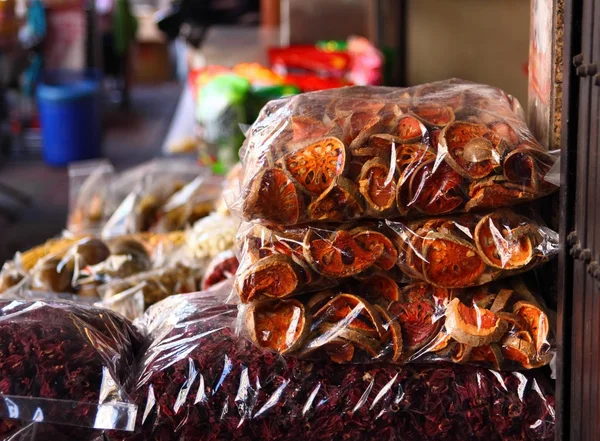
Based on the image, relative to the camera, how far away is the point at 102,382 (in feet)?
3.84

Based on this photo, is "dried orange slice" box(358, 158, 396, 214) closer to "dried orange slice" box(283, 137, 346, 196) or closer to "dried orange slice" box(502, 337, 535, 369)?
"dried orange slice" box(283, 137, 346, 196)

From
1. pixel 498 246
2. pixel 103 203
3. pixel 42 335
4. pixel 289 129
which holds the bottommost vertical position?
pixel 103 203

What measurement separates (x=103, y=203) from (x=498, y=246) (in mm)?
1726

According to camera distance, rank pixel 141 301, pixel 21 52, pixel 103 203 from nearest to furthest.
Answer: pixel 141 301
pixel 103 203
pixel 21 52

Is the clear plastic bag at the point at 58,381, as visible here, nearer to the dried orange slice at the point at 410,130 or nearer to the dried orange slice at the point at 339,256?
the dried orange slice at the point at 339,256

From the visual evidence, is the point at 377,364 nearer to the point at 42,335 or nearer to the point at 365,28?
the point at 42,335

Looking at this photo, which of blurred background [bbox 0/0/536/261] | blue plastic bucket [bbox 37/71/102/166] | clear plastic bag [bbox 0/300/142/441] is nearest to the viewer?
clear plastic bag [bbox 0/300/142/441]

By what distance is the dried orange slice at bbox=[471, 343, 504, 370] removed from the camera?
1182 mm

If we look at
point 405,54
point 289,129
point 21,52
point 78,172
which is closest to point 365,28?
point 405,54

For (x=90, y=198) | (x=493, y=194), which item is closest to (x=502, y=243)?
(x=493, y=194)

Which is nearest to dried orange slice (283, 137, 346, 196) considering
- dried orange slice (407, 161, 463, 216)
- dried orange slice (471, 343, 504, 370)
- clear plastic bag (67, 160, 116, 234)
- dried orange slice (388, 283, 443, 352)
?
dried orange slice (407, 161, 463, 216)

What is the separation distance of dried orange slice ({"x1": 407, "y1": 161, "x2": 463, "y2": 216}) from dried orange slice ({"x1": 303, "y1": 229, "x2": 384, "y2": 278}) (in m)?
0.09

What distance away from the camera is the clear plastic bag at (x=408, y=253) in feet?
3.86

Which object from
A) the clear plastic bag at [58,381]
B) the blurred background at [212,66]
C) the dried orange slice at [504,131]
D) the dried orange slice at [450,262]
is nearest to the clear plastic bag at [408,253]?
the dried orange slice at [450,262]
